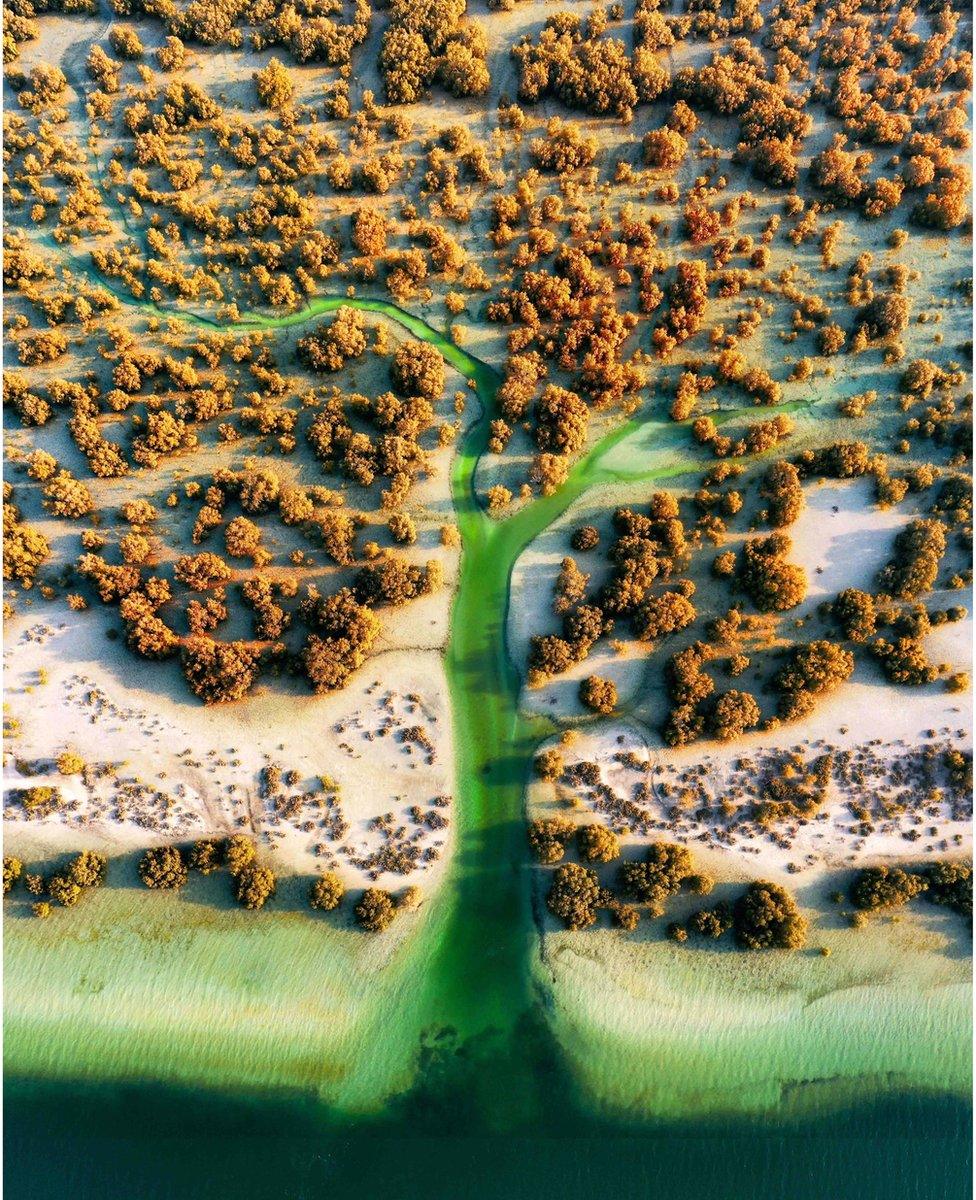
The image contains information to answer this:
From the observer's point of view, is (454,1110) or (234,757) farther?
(234,757)

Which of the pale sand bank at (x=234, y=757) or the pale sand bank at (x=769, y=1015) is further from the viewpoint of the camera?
the pale sand bank at (x=234, y=757)

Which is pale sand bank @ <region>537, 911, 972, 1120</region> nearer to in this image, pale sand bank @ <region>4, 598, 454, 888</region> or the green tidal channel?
the green tidal channel

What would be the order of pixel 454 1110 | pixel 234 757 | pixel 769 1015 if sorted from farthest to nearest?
pixel 234 757 < pixel 769 1015 < pixel 454 1110

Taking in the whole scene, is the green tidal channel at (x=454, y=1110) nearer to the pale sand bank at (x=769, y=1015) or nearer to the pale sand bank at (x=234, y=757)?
the pale sand bank at (x=769, y=1015)

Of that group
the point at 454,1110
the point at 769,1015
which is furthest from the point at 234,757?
the point at 769,1015

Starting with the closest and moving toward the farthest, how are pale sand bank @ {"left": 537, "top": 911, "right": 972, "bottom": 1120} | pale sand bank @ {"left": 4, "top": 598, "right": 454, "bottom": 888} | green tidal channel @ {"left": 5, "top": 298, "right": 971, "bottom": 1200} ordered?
1. green tidal channel @ {"left": 5, "top": 298, "right": 971, "bottom": 1200}
2. pale sand bank @ {"left": 537, "top": 911, "right": 972, "bottom": 1120}
3. pale sand bank @ {"left": 4, "top": 598, "right": 454, "bottom": 888}

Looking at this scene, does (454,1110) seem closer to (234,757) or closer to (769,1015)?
(769,1015)

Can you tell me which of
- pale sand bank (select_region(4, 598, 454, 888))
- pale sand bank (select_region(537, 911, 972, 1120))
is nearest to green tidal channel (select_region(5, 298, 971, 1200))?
pale sand bank (select_region(537, 911, 972, 1120))

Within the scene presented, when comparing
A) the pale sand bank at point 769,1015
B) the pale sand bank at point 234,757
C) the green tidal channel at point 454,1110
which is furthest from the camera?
the pale sand bank at point 234,757

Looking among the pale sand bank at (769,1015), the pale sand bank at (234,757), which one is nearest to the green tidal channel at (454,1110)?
the pale sand bank at (769,1015)
